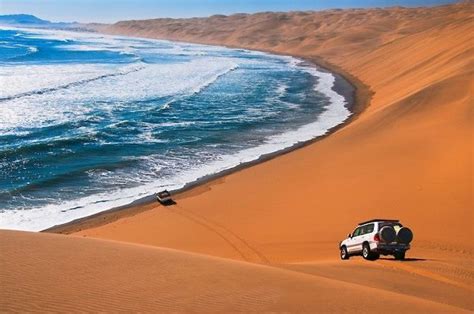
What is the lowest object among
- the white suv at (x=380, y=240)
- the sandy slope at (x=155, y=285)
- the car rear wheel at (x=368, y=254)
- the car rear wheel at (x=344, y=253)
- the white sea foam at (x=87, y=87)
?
the car rear wheel at (x=344, y=253)

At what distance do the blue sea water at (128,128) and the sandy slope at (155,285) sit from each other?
8.57 m

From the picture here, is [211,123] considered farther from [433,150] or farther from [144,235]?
[144,235]

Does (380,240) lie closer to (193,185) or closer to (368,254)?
(368,254)

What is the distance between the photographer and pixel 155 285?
8.97m

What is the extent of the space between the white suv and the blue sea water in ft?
32.2

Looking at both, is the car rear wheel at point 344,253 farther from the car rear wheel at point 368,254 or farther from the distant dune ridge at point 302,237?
the car rear wheel at point 368,254

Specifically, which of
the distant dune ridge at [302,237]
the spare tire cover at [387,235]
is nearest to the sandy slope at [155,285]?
the distant dune ridge at [302,237]

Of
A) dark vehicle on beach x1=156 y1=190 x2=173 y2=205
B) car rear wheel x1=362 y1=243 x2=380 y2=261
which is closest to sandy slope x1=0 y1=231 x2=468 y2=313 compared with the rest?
car rear wheel x1=362 y1=243 x2=380 y2=261

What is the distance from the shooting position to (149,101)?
140ft

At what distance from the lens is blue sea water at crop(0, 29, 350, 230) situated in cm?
2181

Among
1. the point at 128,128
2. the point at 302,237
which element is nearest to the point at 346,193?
the point at 302,237

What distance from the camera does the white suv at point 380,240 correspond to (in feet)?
44.6

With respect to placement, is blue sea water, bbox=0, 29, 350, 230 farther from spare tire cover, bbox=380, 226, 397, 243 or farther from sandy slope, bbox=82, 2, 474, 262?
spare tire cover, bbox=380, 226, 397, 243

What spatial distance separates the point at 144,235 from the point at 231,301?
9.49 metres
